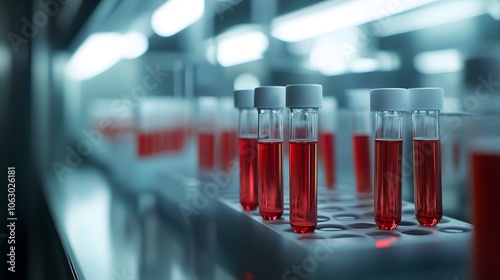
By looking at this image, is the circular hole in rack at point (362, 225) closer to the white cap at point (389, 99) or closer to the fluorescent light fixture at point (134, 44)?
the white cap at point (389, 99)

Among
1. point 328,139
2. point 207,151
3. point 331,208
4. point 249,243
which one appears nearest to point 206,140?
point 207,151

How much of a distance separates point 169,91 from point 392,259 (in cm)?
222

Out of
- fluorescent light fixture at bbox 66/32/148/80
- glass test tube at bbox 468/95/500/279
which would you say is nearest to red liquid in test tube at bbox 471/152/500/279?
glass test tube at bbox 468/95/500/279

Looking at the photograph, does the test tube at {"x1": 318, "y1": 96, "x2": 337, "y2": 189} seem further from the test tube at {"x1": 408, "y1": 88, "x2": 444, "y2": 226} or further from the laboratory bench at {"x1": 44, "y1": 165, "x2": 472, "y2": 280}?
the test tube at {"x1": 408, "y1": 88, "x2": 444, "y2": 226}

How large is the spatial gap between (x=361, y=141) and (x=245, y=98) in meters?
0.43

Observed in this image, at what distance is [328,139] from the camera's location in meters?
1.62

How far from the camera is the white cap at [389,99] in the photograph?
100cm

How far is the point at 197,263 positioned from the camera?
906 mm

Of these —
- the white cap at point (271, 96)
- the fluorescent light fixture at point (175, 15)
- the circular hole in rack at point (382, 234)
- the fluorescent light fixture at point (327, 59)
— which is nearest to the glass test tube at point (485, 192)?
the circular hole in rack at point (382, 234)

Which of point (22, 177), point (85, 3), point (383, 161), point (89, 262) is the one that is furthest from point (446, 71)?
point (22, 177)

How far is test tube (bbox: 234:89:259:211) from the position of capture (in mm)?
1229

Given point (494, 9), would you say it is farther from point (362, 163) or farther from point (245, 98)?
point (245, 98)

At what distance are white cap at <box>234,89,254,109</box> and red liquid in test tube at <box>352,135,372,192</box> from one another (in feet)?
1.33

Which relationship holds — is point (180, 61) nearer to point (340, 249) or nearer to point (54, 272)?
point (54, 272)
